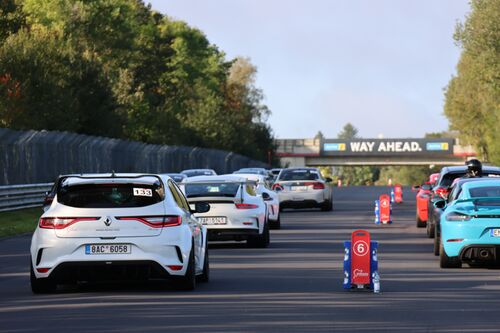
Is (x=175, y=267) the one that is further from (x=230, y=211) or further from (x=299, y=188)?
(x=299, y=188)

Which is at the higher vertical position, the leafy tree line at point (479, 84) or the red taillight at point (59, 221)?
the leafy tree line at point (479, 84)

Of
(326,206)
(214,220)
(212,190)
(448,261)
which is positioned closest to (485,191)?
(448,261)

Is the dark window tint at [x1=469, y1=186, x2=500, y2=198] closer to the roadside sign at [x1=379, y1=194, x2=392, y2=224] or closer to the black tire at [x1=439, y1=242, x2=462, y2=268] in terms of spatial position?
the black tire at [x1=439, y1=242, x2=462, y2=268]

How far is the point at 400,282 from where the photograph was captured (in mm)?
18703

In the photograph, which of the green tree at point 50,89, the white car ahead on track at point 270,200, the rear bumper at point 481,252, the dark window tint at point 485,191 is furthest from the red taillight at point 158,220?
the green tree at point 50,89

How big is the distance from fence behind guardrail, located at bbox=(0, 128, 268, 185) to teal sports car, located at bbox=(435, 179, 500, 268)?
2344cm

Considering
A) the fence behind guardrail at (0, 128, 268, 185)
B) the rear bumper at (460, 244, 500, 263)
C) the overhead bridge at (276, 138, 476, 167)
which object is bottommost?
the rear bumper at (460, 244, 500, 263)

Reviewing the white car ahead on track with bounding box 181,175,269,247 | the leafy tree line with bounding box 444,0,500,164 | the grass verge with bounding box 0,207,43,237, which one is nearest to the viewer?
the white car ahead on track with bounding box 181,175,269,247

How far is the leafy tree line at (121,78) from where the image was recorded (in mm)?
73938

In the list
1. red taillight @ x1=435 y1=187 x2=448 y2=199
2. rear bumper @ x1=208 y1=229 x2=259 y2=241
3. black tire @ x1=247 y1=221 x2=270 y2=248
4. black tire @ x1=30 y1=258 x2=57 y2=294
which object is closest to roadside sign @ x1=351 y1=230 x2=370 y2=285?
black tire @ x1=30 y1=258 x2=57 y2=294

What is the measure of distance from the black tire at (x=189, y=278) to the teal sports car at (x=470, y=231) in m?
4.93

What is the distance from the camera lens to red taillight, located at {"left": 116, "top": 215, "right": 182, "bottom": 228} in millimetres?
16703

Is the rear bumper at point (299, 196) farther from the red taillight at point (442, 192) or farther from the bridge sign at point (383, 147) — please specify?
the bridge sign at point (383, 147)

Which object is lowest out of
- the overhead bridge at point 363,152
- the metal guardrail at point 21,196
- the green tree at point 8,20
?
the metal guardrail at point 21,196
